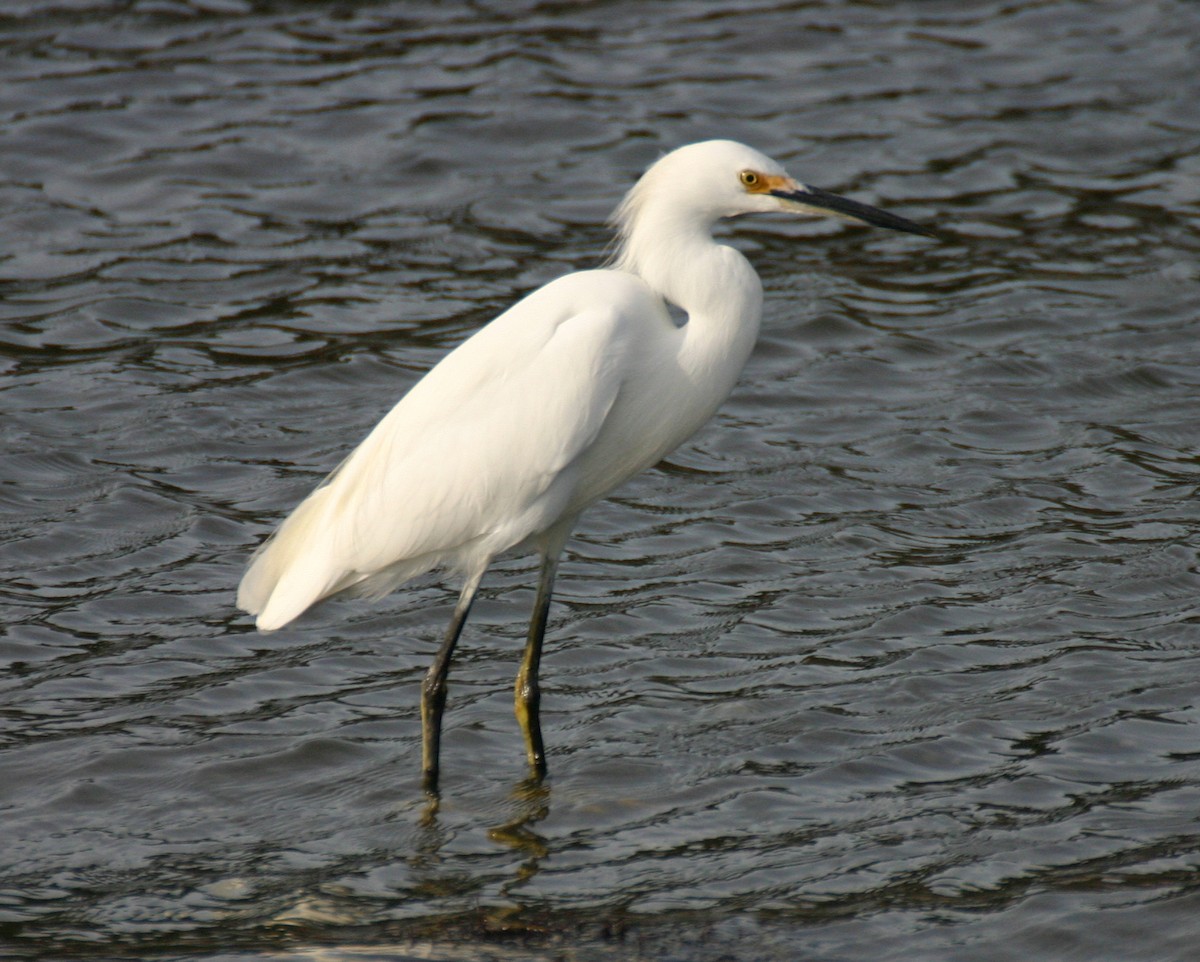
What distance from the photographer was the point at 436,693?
5.92 metres

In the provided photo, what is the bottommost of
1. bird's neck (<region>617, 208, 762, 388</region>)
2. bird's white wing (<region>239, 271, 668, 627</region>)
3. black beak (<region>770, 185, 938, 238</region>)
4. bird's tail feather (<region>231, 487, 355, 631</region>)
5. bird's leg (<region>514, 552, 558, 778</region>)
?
bird's leg (<region>514, 552, 558, 778</region>)

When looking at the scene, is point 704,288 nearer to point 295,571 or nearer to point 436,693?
point 436,693

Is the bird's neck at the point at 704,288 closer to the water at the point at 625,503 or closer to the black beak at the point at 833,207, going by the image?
the black beak at the point at 833,207

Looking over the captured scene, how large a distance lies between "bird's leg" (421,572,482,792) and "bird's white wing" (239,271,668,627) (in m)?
0.14

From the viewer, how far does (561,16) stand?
14.1m

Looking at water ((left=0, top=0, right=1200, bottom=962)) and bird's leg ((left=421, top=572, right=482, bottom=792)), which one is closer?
water ((left=0, top=0, right=1200, bottom=962))

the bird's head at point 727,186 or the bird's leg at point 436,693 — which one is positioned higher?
the bird's head at point 727,186

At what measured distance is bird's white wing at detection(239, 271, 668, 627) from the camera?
216 inches

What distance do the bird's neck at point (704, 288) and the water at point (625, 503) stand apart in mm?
1436

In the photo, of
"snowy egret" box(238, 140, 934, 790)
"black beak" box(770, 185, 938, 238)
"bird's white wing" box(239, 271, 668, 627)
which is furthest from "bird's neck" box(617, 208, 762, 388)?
"black beak" box(770, 185, 938, 238)

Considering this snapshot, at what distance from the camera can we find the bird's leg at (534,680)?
5992 mm

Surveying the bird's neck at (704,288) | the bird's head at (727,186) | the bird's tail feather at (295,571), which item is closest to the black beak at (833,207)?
the bird's head at (727,186)

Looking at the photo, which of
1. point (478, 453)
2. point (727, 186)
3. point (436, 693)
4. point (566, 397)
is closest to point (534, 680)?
point (436, 693)

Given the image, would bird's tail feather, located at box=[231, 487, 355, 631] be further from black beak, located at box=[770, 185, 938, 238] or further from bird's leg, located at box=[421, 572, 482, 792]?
black beak, located at box=[770, 185, 938, 238]
